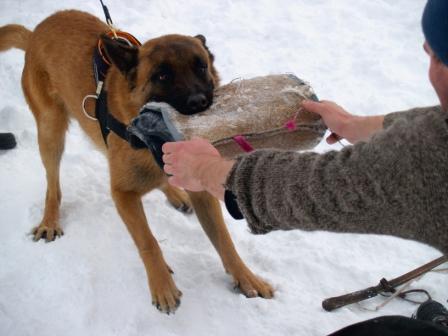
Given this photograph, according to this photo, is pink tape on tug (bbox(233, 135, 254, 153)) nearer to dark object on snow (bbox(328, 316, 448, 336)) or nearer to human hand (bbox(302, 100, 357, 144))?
human hand (bbox(302, 100, 357, 144))

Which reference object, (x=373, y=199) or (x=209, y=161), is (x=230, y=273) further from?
(x=373, y=199)

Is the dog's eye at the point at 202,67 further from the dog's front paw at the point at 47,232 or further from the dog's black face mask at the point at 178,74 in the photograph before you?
the dog's front paw at the point at 47,232

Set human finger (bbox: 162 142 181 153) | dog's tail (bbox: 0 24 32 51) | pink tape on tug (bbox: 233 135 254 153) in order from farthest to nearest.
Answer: dog's tail (bbox: 0 24 32 51), pink tape on tug (bbox: 233 135 254 153), human finger (bbox: 162 142 181 153)

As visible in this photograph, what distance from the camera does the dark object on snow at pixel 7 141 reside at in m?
4.25

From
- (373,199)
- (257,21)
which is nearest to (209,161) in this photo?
(373,199)

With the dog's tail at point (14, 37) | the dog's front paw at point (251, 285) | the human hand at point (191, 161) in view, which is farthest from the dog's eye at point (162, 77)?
the dog's tail at point (14, 37)

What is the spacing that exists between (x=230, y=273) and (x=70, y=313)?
3.82 ft

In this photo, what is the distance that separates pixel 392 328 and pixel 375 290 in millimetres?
1254

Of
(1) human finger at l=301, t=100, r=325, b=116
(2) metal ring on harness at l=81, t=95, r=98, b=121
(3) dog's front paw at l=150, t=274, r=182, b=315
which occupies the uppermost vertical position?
(1) human finger at l=301, t=100, r=325, b=116

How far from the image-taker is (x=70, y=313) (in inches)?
109

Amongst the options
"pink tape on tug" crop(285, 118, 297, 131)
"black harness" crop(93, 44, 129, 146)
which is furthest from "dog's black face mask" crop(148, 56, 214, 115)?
"pink tape on tug" crop(285, 118, 297, 131)

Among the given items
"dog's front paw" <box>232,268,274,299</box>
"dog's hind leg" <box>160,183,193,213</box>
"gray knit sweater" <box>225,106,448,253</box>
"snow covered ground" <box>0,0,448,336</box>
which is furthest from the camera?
"dog's hind leg" <box>160,183,193,213</box>

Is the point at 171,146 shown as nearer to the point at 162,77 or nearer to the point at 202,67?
the point at 162,77

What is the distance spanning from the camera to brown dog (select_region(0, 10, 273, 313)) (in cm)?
294
